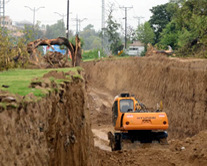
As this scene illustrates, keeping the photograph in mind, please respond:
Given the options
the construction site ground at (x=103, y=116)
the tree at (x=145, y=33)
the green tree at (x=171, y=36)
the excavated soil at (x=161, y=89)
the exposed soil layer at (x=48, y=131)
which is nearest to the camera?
the exposed soil layer at (x=48, y=131)

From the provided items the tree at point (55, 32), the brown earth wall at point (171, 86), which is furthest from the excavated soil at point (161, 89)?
the tree at point (55, 32)

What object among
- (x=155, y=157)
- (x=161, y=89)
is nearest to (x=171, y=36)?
(x=161, y=89)

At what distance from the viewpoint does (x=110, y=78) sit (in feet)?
169

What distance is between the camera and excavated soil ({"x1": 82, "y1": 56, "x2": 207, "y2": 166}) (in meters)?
37.3

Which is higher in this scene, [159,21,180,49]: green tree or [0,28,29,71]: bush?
[159,21,180,49]: green tree

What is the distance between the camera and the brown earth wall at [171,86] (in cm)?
3869

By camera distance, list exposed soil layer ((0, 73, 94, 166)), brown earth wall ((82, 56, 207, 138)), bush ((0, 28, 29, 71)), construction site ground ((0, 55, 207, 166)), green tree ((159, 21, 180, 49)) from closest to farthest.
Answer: exposed soil layer ((0, 73, 94, 166))
construction site ground ((0, 55, 207, 166))
bush ((0, 28, 29, 71))
brown earth wall ((82, 56, 207, 138))
green tree ((159, 21, 180, 49))

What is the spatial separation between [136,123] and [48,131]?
14085 millimetres

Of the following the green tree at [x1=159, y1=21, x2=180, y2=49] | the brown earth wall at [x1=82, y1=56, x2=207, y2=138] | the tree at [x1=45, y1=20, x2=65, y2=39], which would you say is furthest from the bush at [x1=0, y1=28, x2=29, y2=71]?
the tree at [x1=45, y1=20, x2=65, y2=39]

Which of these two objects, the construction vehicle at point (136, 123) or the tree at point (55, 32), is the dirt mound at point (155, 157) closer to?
the construction vehicle at point (136, 123)

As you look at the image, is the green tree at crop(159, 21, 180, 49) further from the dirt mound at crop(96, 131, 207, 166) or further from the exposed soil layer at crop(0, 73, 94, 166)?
the exposed soil layer at crop(0, 73, 94, 166)

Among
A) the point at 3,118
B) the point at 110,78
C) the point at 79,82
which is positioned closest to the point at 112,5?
the point at 110,78

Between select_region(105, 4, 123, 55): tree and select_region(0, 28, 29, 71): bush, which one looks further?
select_region(105, 4, 123, 55): tree

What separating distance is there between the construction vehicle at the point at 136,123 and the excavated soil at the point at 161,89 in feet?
6.29
